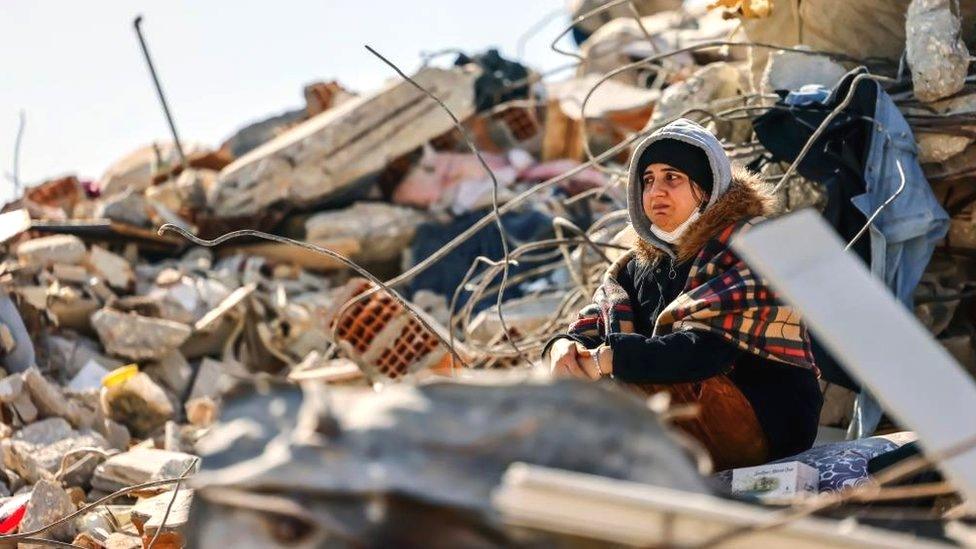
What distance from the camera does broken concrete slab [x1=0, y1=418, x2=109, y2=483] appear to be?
723cm

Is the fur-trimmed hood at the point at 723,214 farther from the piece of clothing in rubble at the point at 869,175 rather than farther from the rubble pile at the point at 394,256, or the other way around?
the piece of clothing in rubble at the point at 869,175

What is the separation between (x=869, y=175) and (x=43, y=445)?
399cm

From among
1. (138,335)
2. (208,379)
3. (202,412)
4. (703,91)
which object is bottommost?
(208,379)

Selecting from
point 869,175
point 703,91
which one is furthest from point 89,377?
point 869,175

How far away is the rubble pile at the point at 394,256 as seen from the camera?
2.92 meters

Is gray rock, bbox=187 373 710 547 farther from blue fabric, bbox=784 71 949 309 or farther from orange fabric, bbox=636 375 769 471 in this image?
blue fabric, bbox=784 71 949 309

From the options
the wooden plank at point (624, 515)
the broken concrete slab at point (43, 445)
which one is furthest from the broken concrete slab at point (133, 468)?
the wooden plank at point (624, 515)

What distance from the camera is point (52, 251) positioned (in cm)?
1021

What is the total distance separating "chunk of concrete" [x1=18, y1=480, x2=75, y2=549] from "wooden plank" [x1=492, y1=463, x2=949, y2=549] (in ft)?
12.8

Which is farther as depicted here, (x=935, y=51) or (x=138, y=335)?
(x=138, y=335)

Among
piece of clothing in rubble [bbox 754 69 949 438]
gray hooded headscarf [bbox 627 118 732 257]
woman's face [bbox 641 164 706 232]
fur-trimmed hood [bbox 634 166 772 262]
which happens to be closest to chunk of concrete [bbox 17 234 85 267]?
piece of clothing in rubble [bbox 754 69 949 438]

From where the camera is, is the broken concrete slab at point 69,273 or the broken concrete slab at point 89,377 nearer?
the broken concrete slab at point 89,377

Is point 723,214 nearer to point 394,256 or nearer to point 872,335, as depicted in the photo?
point 872,335

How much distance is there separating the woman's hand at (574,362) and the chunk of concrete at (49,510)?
2231 millimetres
